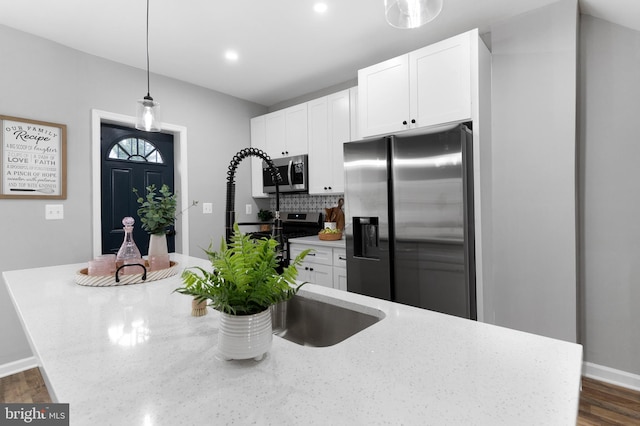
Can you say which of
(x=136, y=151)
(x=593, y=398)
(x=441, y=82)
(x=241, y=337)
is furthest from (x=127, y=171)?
(x=593, y=398)

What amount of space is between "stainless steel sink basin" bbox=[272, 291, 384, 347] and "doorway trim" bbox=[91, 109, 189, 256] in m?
1.59

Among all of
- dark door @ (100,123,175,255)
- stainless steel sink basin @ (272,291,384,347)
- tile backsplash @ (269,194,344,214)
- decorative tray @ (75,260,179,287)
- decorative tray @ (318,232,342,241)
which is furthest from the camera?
tile backsplash @ (269,194,344,214)

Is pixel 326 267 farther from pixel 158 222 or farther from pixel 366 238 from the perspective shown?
pixel 158 222

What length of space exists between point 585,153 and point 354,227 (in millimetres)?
1693

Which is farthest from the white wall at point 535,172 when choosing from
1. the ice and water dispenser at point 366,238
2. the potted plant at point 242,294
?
the potted plant at point 242,294

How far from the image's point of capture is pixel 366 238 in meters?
2.45

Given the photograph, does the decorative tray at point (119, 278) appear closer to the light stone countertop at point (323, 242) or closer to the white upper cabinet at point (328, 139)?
the light stone countertop at point (323, 242)

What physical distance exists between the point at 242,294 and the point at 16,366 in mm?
2869

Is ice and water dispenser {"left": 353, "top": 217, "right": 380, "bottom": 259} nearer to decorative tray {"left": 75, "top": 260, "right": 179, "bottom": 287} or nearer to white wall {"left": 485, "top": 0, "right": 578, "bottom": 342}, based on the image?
white wall {"left": 485, "top": 0, "right": 578, "bottom": 342}

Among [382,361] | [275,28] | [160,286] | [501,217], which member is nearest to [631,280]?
[501,217]

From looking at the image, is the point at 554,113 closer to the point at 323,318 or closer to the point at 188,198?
the point at 323,318

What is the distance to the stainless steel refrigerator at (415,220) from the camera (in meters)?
2.00

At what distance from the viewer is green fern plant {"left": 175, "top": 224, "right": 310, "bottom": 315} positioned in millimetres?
683

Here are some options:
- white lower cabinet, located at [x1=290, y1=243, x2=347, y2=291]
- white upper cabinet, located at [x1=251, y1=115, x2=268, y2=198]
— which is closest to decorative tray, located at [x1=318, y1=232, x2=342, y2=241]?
white lower cabinet, located at [x1=290, y1=243, x2=347, y2=291]
